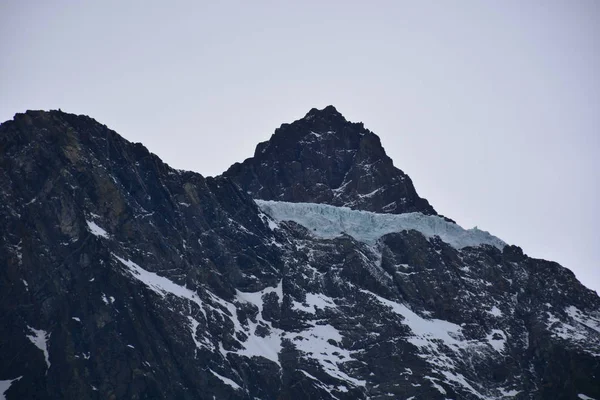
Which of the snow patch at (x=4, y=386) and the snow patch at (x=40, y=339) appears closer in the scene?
the snow patch at (x=4, y=386)

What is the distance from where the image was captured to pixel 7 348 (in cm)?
19212

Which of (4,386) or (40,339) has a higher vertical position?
(40,339)

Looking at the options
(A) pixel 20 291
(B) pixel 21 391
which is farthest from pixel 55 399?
(A) pixel 20 291

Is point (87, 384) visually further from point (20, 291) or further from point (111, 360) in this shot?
point (20, 291)

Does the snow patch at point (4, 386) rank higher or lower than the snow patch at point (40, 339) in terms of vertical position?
lower

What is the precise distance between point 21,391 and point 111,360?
41.3 feet

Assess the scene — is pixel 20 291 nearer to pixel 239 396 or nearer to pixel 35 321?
pixel 35 321

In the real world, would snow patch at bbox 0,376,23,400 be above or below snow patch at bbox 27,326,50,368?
below

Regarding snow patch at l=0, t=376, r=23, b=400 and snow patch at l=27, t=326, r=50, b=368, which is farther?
snow patch at l=27, t=326, r=50, b=368

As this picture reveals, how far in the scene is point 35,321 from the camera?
196 m

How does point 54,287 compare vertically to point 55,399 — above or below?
above

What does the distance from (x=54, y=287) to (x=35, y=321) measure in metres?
5.81

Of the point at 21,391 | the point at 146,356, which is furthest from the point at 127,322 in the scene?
the point at 21,391

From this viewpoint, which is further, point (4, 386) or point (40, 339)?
point (40, 339)
